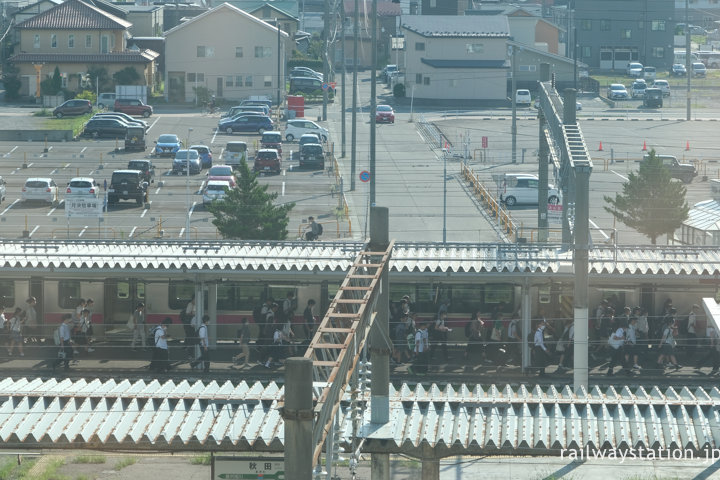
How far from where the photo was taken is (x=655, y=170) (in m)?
33.5

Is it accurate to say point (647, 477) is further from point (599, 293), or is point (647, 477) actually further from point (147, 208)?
point (147, 208)

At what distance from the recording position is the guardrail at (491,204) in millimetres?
35241

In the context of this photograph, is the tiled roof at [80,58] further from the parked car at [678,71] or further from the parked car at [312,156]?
the parked car at [678,71]

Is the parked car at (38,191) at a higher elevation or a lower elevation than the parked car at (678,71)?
lower

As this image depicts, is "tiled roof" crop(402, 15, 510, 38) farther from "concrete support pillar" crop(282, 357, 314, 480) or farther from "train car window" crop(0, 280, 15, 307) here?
"concrete support pillar" crop(282, 357, 314, 480)

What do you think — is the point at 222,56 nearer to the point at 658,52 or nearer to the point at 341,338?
the point at 658,52

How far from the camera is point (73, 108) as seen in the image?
58656 mm

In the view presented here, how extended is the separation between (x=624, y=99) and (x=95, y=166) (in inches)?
1380

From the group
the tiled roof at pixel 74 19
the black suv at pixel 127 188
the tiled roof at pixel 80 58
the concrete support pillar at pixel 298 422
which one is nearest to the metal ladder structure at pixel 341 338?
the concrete support pillar at pixel 298 422

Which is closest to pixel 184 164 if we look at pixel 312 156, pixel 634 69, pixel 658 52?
pixel 312 156

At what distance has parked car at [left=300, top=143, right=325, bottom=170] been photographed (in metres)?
47.2

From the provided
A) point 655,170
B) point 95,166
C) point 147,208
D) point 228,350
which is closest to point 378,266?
Result: point 228,350

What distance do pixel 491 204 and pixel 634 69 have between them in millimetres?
47601

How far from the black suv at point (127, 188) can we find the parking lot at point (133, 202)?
30 cm
